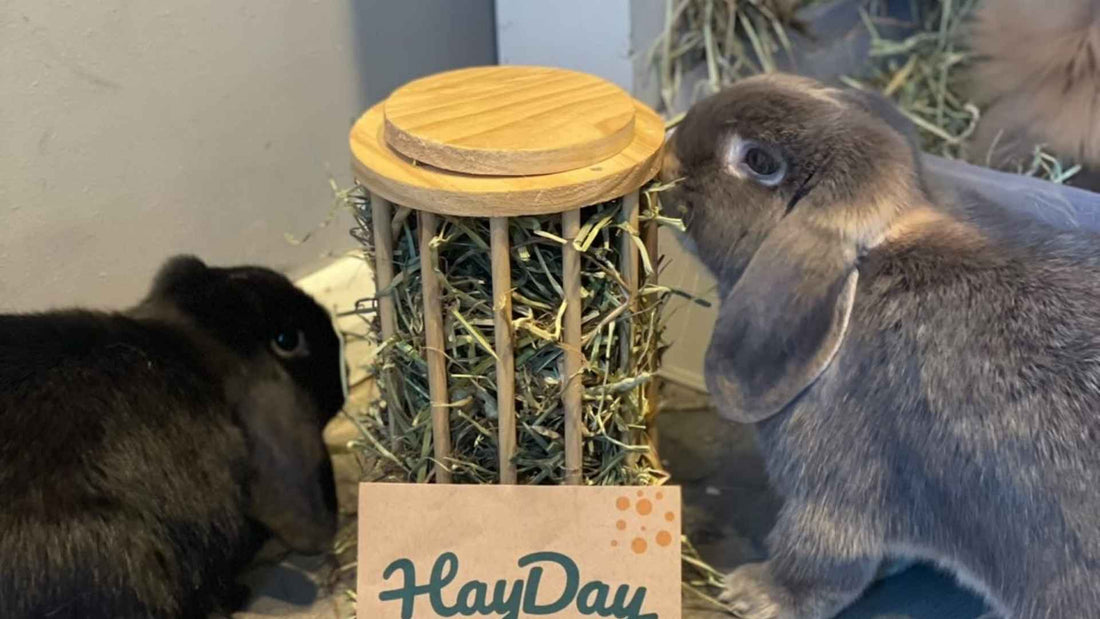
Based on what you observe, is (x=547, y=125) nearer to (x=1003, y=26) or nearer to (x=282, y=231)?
(x=282, y=231)

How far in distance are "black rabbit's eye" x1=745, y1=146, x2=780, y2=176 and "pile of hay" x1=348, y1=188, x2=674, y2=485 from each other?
11 centimetres

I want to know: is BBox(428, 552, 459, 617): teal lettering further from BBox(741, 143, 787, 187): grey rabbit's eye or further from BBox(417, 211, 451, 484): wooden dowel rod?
BBox(741, 143, 787, 187): grey rabbit's eye

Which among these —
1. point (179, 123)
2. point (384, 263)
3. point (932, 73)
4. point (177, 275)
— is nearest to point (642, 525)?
point (384, 263)

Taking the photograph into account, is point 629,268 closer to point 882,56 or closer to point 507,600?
point 507,600

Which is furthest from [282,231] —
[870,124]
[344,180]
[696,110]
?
[870,124]

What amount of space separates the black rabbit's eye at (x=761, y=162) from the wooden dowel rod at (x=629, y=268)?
0.14 meters

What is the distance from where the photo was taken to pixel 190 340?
1183 mm

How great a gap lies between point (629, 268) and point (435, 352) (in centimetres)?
19

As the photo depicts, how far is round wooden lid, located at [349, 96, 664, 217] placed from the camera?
0.96 metres

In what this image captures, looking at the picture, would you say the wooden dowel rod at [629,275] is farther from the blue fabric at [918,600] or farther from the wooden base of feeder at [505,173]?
the blue fabric at [918,600]

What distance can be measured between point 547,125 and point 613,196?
0.30 feet

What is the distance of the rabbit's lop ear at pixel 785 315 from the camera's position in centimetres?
104

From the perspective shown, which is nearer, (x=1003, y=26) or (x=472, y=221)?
(x=472, y=221)

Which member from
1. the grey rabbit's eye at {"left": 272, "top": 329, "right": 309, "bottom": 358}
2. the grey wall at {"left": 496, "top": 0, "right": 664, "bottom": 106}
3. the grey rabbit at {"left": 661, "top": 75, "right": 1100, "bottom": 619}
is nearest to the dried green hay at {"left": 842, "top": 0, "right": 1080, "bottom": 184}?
the grey wall at {"left": 496, "top": 0, "right": 664, "bottom": 106}
